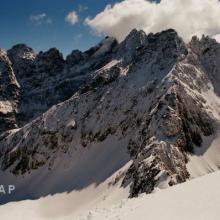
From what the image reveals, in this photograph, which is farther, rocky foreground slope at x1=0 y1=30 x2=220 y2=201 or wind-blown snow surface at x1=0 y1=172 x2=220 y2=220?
rocky foreground slope at x1=0 y1=30 x2=220 y2=201

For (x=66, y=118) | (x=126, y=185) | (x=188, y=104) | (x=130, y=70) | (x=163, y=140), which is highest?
(x=130, y=70)

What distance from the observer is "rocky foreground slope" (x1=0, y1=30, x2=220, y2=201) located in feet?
332

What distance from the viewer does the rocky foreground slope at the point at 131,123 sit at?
101 m

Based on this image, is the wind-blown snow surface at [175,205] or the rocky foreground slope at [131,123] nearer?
the wind-blown snow surface at [175,205]

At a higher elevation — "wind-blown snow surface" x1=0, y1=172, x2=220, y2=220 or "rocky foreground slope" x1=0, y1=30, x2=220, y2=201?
"rocky foreground slope" x1=0, y1=30, x2=220, y2=201

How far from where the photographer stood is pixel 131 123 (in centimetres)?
11981

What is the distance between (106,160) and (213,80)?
5058 centimetres

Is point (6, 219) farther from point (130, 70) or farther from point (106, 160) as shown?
point (130, 70)

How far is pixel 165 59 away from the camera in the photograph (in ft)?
457

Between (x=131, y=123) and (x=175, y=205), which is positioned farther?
(x=131, y=123)

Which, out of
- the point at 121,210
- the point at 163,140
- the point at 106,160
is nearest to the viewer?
the point at 121,210

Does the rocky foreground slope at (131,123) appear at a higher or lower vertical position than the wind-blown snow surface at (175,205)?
higher

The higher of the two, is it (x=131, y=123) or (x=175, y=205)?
(x=131, y=123)

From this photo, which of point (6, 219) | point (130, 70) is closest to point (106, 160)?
point (6, 219)
